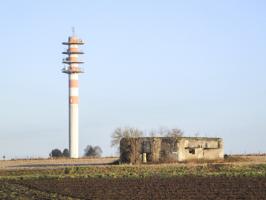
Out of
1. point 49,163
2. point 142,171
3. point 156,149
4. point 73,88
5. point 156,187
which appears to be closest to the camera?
point 156,187

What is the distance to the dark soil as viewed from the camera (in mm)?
33594

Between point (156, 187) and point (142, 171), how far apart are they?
1349 centimetres

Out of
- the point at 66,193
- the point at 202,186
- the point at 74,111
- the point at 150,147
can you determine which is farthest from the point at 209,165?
the point at 74,111

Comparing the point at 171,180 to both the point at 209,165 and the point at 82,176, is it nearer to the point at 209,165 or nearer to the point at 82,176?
the point at 82,176

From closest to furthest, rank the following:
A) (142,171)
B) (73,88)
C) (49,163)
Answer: (142,171) < (49,163) < (73,88)

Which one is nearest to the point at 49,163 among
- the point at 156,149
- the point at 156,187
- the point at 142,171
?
the point at 156,149

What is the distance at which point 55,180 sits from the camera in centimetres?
4525

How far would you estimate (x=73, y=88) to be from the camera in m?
87.9

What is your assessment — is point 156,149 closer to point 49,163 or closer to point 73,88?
point 49,163

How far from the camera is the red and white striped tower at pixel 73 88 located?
86562 mm

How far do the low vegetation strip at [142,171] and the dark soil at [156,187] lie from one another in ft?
11.1

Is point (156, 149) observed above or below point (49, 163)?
above

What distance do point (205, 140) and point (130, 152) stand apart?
22.7ft

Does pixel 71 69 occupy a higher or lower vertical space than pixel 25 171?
higher
